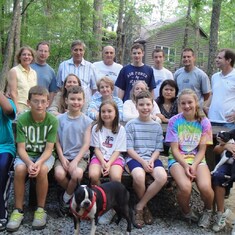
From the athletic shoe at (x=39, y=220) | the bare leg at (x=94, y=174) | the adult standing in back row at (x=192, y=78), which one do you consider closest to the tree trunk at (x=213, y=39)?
the adult standing in back row at (x=192, y=78)

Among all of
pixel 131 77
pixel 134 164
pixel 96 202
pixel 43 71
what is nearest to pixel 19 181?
pixel 96 202

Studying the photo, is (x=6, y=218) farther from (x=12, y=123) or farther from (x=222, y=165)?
(x=222, y=165)

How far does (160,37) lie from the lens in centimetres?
3297

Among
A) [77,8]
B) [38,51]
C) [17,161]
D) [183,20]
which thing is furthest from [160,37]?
[17,161]

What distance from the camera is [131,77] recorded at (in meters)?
6.01

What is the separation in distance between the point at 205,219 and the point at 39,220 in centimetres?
197

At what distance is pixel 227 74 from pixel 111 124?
2.13m

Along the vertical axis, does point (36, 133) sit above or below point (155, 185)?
above

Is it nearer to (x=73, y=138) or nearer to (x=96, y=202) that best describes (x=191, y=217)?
(x=96, y=202)

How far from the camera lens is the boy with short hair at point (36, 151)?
12.6ft

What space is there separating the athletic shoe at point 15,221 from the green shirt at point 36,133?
2.28 feet

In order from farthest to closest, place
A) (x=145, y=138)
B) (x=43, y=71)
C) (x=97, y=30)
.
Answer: (x=97, y=30) < (x=43, y=71) < (x=145, y=138)

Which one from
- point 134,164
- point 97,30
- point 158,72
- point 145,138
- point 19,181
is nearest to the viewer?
point 19,181

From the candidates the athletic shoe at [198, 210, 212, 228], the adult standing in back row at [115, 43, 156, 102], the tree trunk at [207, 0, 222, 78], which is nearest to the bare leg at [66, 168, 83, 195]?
the athletic shoe at [198, 210, 212, 228]
